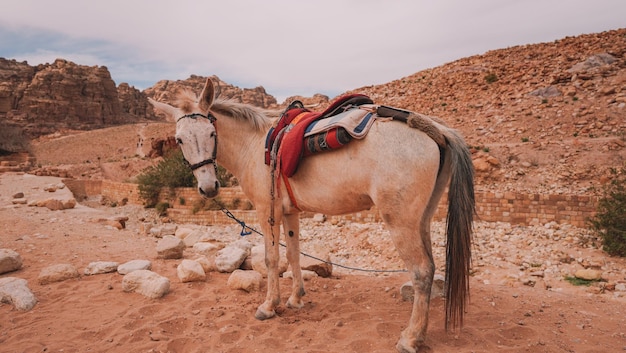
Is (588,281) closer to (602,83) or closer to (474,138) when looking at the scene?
(474,138)

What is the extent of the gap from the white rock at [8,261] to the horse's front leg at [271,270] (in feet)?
13.1

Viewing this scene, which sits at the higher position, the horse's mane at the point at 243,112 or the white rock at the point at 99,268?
the horse's mane at the point at 243,112

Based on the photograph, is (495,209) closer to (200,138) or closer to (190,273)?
(190,273)

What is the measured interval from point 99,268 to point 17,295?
1.10 m

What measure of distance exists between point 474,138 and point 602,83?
24.6 feet

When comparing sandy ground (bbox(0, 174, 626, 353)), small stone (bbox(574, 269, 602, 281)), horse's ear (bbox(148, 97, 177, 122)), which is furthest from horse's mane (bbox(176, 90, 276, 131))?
small stone (bbox(574, 269, 602, 281))

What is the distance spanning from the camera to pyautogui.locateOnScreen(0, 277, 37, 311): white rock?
394cm

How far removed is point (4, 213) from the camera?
31.1 ft

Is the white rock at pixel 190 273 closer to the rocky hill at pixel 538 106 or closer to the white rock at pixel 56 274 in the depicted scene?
the white rock at pixel 56 274

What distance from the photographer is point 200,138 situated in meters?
3.46

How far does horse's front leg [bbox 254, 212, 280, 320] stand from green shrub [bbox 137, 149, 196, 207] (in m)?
13.9

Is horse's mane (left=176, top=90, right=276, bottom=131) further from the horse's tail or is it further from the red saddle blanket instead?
the horse's tail

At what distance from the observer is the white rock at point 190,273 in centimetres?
475

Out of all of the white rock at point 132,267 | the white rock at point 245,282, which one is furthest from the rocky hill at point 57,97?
the white rock at point 245,282
